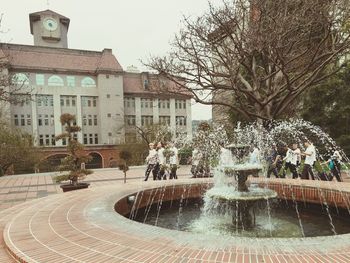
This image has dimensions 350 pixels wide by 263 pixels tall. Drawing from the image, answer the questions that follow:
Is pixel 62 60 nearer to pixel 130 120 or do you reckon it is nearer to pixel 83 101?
pixel 83 101

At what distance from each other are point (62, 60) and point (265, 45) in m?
41.2

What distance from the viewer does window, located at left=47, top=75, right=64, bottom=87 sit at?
4659 centimetres

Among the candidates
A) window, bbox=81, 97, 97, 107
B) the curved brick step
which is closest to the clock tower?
window, bbox=81, 97, 97, 107

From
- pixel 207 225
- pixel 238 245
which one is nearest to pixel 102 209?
pixel 207 225

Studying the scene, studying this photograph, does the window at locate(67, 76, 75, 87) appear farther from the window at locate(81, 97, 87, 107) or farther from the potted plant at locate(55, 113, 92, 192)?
the potted plant at locate(55, 113, 92, 192)

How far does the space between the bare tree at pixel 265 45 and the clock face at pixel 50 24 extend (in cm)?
4282

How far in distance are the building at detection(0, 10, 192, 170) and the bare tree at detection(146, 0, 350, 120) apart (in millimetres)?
28905

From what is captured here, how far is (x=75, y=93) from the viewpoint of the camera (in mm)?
48562

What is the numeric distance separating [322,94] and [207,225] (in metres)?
16.1

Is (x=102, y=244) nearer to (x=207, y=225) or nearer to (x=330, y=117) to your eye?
(x=207, y=225)

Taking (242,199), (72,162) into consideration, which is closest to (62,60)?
(72,162)

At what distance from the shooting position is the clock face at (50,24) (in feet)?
169

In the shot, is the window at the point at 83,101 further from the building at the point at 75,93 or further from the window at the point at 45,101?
the window at the point at 45,101

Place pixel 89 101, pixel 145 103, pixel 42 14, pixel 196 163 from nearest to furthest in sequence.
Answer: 1. pixel 196 163
2. pixel 89 101
3. pixel 42 14
4. pixel 145 103
